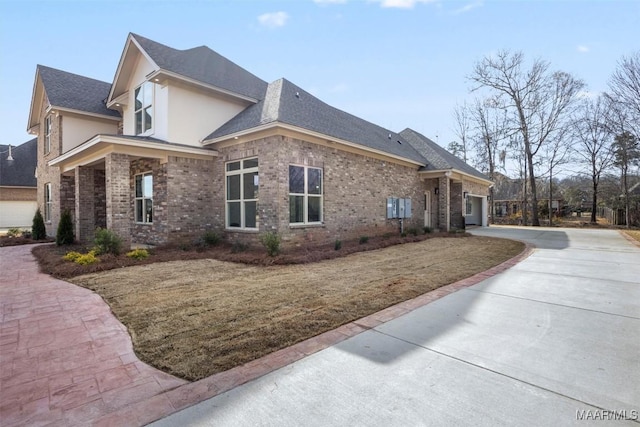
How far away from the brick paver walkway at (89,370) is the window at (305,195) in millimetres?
6033

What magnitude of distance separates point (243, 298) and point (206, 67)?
10.8 metres

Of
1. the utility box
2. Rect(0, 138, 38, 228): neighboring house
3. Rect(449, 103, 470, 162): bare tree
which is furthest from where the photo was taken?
Rect(449, 103, 470, 162): bare tree

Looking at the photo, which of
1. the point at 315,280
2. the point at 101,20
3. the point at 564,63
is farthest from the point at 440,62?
the point at 564,63

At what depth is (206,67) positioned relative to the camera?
12.4 metres

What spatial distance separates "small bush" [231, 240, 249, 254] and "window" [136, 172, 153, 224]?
11.8ft

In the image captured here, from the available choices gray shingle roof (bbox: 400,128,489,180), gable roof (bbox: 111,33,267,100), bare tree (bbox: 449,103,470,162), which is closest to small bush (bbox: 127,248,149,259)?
gable roof (bbox: 111,33,267,100)

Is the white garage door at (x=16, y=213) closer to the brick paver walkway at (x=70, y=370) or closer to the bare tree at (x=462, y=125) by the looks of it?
the brick paver walkway at (x=70, y=370)

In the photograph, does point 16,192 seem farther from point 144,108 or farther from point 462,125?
point 462,125

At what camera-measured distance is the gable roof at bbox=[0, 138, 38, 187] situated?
2536 cm

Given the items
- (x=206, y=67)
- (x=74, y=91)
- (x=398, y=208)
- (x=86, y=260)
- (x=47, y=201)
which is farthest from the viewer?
(x=47, y=201)

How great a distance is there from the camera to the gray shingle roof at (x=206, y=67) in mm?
11008

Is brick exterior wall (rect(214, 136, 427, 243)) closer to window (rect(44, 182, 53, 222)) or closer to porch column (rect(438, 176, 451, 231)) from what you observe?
porch column (rect(438, 176, 451, 231))

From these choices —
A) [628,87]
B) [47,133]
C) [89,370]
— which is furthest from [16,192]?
[628,87]

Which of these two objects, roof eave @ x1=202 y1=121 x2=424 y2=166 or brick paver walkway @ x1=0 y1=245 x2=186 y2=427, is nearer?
brick paver walkway @ x1=0 y1=245 x2=186 y2=427
